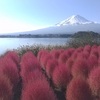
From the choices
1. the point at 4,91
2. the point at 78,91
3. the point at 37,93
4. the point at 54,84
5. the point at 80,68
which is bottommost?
the point at 54,84

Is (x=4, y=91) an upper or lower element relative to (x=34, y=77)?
lower

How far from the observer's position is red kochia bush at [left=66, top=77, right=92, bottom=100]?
372 inches

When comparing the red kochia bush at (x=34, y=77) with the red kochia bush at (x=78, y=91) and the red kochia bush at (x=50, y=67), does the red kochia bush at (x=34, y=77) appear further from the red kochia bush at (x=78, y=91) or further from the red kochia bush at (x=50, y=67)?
the red kochia bush at (x=50, y=67)

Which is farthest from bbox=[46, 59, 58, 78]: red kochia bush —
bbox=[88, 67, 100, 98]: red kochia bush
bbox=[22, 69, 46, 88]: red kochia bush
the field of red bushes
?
bbox=[22, 69, 46, 88]: red kochia bush

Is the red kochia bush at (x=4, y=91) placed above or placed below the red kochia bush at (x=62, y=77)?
above

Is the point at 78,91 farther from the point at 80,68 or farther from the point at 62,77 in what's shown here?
the point at 80,68

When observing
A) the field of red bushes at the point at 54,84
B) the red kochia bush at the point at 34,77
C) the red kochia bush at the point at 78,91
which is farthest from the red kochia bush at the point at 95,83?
the red kochia bush at the point at 34,77

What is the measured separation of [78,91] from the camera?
952 centimetres

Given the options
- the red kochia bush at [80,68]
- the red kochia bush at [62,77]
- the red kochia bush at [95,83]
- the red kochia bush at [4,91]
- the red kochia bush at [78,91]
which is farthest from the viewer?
the red kochia bush at [80,68]

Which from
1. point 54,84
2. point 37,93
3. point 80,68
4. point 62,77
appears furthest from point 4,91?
point 80,68

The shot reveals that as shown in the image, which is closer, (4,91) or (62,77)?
(4,91)

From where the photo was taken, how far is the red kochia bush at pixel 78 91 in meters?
9.44

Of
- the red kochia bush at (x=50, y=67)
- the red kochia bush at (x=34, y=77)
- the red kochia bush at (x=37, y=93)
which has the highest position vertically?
the red kochia bush at (x=37, y=93)

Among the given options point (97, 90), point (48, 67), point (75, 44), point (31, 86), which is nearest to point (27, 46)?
point (75, 44)
